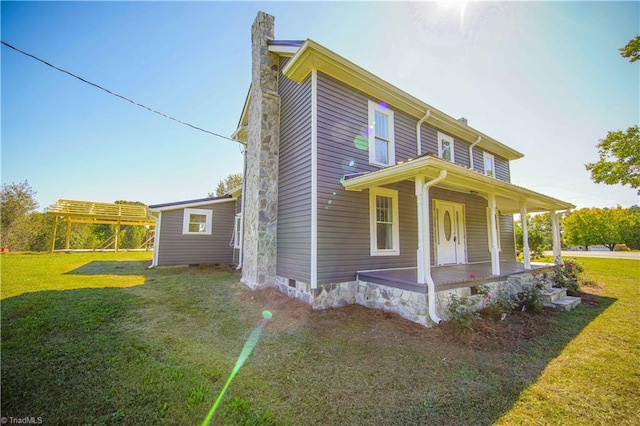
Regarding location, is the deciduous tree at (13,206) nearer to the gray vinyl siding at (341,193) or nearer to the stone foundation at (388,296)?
the stone foundation at (388,296)

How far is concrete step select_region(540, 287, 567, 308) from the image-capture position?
602cm

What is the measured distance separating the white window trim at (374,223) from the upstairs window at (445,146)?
3.27 meters

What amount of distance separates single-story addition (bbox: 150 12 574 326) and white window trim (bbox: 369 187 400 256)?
0.03 meters

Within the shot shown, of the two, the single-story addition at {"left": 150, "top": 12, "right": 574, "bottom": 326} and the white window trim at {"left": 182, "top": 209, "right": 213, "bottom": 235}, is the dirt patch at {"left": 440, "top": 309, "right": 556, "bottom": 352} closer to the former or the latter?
the single-story addition at {"left": 150, "top": 12, "right": 574, "bottom": 326}

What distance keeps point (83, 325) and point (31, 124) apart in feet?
25.8

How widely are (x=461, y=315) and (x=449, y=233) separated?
4787 millimetres

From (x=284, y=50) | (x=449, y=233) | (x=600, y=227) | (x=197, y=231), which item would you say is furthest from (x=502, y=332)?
(x=600, y=227)

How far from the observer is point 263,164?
274 inches

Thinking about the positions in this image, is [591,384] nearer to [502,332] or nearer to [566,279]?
[502,332]

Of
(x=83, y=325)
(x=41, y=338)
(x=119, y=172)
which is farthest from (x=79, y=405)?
(x=119, y=172)

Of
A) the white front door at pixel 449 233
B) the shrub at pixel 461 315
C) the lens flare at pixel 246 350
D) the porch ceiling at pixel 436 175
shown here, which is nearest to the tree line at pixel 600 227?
the white front door at pixel 449 233

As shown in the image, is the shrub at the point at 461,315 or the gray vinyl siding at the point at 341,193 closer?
the shrub at the point at 461,315

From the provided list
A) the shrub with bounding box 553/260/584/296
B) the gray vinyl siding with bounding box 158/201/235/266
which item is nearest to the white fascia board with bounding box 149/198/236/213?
the gray vinyl siding with bounding box 158/201/235/266

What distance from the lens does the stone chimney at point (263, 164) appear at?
Result: 6758 mm
